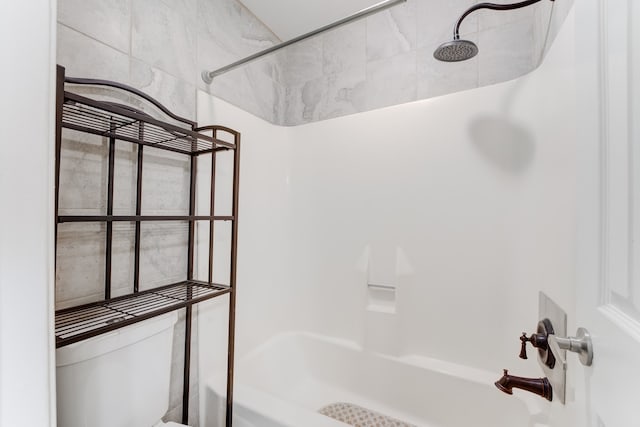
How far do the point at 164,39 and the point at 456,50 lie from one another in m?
1.24

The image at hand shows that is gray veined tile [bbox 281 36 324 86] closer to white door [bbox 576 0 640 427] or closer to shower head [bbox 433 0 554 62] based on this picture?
shower head [bbox 433 0 554 62]

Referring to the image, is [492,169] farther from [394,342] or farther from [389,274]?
[394,342]

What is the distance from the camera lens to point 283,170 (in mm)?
2020

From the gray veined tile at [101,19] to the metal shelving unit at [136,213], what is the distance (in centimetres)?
19

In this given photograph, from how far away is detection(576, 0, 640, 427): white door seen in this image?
0.41 metres

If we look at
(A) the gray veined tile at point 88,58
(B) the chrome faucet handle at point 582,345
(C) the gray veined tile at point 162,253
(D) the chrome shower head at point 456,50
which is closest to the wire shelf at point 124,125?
(A) the gray veined tile at point 88,58

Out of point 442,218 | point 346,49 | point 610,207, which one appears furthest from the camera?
point 346,49

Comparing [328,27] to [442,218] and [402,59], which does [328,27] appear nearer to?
[402,59]

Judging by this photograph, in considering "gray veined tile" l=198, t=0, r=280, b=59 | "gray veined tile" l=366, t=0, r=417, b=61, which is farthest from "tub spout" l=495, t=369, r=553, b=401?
"gray veined tile" l=198, t=0, r=280, b=59

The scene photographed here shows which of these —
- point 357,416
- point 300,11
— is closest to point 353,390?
point 357,416

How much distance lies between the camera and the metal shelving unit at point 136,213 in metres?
0.79

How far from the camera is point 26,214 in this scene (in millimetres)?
326

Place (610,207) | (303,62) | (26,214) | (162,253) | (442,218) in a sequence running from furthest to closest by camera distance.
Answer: (303,62), (442,218), (162,253), (610,207), (26,214)

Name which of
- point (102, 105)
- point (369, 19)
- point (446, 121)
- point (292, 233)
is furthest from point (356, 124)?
point (102, 105)
